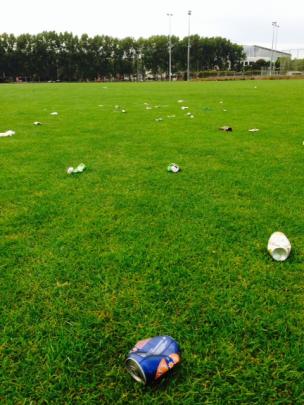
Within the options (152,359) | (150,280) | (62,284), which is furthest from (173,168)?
(152,359)

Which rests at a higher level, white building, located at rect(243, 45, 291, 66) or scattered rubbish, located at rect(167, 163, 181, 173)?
white building, located at rect(243, 45, 291, 66)

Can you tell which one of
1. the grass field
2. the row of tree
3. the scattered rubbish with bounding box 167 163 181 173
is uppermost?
the row of tree

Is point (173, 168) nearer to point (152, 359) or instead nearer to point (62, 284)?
point (62, 284)

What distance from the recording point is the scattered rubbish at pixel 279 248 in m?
2.36

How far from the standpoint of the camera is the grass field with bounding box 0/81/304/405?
4.99 ft

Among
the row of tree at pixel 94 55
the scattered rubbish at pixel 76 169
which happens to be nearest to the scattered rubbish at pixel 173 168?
the scattered rubbish at pixel 76 169

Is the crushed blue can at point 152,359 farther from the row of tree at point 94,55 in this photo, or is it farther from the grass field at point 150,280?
the row of tree at point 94,55

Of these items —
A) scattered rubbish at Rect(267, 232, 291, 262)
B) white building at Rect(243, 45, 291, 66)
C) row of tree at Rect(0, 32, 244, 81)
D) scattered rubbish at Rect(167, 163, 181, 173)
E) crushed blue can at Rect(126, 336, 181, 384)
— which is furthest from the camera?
white building at Rect(243, 45, 291, 66)

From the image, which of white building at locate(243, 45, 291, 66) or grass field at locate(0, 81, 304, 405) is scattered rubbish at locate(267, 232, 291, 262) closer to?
grass field at locate(0, 81, 304, 405)

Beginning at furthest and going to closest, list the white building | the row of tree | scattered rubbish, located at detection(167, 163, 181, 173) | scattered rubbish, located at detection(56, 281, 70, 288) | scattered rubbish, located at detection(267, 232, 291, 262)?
1. the white building
2. the row of tree
3. scattered rubbish, located at detection(167, 163, 181, 173)
4. scattered rubbish, located at detection(267, 232, 291, 262)
5. scattered rubbish, located at detection(56, 281, 70, 288)

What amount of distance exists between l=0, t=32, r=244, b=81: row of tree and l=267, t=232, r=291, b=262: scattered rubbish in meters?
83.5

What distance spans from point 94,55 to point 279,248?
85503 millimetres

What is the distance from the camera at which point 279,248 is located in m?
2.37

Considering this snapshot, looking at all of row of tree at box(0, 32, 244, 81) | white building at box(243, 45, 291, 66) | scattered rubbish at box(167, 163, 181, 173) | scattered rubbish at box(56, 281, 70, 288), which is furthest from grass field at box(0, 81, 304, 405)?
white building at box(243, 45, 291, 66)
